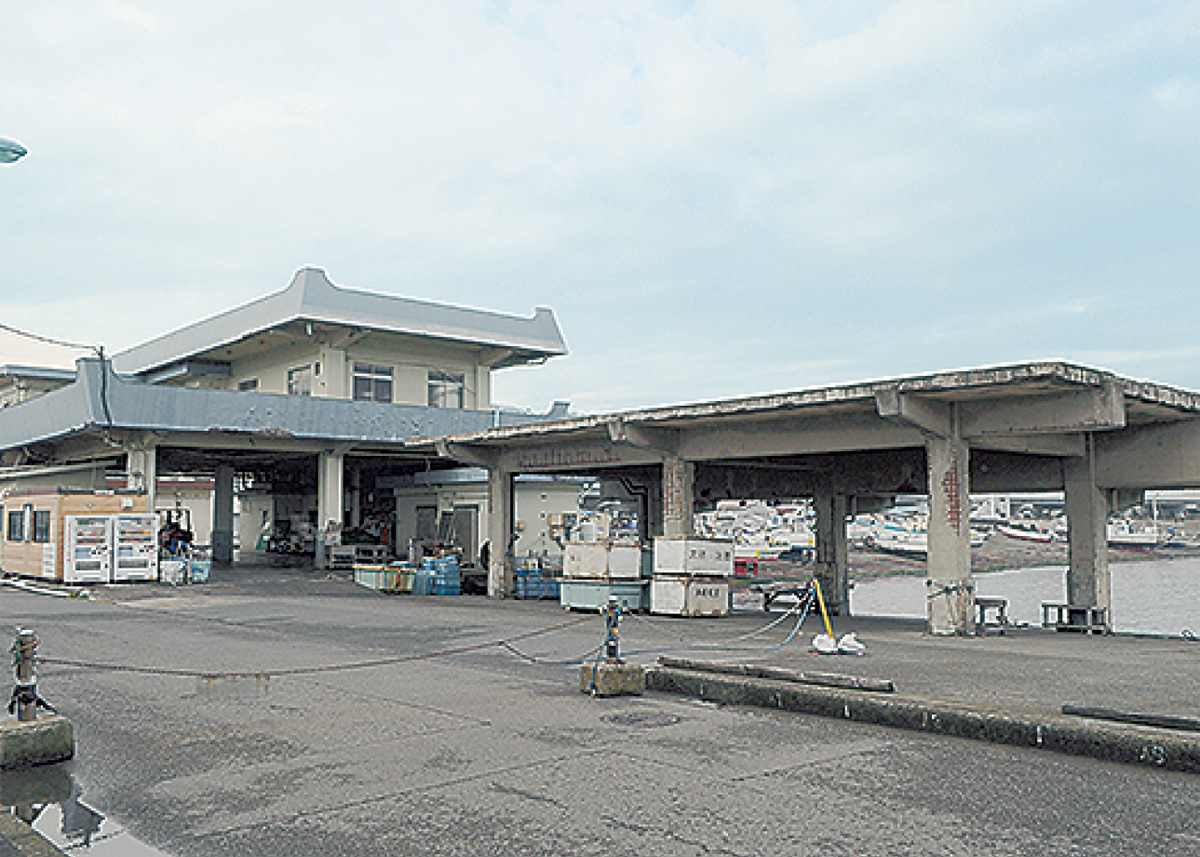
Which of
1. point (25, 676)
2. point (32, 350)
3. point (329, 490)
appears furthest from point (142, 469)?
point (32, 350)

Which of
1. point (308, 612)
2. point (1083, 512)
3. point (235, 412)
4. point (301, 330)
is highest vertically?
point (301, 330)

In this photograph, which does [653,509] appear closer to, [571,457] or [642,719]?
[571,457]

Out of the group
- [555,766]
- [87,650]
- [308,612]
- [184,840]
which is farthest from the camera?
[308,612]

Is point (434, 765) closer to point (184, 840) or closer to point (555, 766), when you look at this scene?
point (555, 766)

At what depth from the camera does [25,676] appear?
8062 mm

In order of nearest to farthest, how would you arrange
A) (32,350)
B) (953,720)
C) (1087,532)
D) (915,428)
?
(953,720) < (915,428) < (1087,532) < (32,350)

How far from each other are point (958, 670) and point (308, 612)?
14685mm

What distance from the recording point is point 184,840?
6.11 meters

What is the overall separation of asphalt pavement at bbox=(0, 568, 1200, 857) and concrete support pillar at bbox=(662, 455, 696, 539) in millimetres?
8506

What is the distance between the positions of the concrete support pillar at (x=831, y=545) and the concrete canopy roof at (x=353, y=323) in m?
14.8

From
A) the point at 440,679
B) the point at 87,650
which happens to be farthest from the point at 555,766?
Answer: the point at 87,650

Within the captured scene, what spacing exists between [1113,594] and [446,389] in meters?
42.0

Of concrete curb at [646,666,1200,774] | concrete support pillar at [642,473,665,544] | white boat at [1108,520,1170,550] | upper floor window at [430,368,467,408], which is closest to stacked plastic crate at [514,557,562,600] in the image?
concrete support pillar at [642,473,665,544]

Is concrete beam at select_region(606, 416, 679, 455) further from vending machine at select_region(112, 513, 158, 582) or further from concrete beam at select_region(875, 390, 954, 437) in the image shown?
vending machine at select_region(112, 513, 158, 582)
